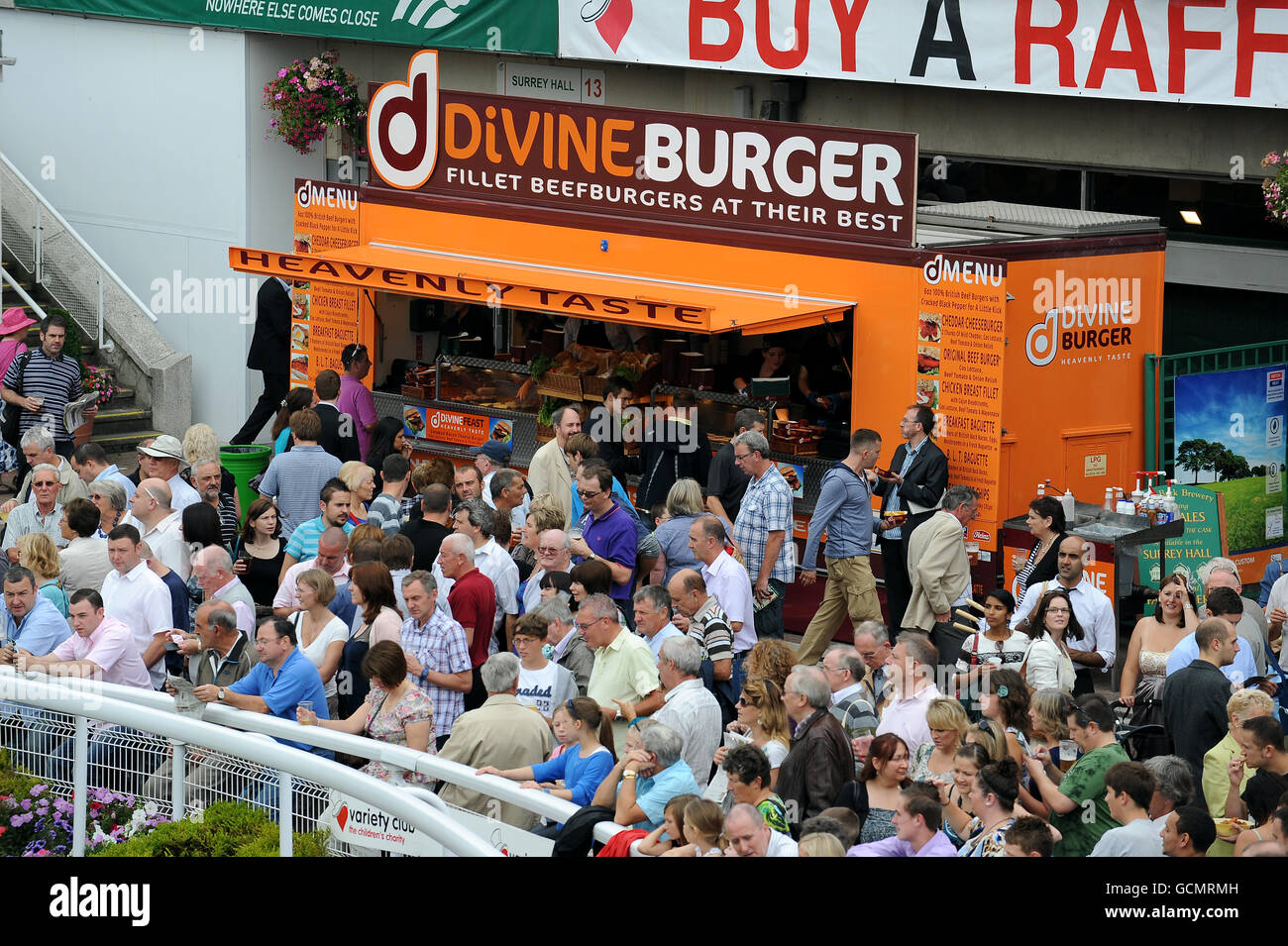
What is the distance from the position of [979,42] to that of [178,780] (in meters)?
10.1

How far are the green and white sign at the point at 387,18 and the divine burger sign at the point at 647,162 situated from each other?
133 inches

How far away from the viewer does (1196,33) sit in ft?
45.2

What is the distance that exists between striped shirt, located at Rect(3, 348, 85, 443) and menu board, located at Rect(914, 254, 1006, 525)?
23.9 ft

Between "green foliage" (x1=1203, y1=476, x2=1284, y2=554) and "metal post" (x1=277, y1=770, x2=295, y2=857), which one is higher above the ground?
"green foliage" (x1=1203, y1=476, x2=1284, y2=554)

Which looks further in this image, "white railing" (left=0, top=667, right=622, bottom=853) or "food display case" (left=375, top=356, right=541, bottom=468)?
"food display case" (left=375, top=356, right=541, bottom=468)

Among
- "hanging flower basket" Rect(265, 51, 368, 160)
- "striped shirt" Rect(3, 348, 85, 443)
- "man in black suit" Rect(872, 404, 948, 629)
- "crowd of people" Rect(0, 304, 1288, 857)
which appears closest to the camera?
"crowd of people" Rect(0, 304, 1288, 857)

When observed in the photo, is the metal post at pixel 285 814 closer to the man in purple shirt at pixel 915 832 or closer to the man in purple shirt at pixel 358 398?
the man in purple shirt at pixel 915 832

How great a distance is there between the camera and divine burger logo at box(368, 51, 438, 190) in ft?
48.7

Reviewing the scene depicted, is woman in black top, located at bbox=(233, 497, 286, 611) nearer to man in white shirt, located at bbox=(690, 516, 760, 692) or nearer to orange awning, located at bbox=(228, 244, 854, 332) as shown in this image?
man in white shirt, located at bbox=(690, 516, 760, 692)

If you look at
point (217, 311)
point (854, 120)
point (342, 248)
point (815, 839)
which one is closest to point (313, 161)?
point (217, 311)

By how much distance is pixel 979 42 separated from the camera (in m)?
15.1

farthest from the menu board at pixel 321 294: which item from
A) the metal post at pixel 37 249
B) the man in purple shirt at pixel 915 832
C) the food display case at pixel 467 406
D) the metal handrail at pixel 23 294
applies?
the man in purple shirt at pixel 915 832

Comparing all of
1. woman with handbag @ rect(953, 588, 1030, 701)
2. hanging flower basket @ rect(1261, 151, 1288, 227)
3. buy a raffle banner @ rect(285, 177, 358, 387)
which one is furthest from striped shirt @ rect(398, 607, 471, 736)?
hanging flower basket @ rect(1261, 151, 1288, 227)

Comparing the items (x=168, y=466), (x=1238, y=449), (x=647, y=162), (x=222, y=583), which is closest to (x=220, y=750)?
(x=222, y=583)
